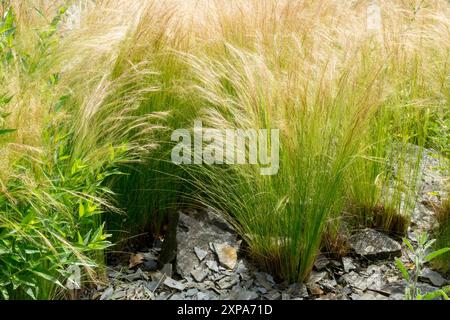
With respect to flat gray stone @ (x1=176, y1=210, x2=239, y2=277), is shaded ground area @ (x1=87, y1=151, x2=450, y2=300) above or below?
below

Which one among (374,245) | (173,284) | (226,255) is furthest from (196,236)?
(374,245)

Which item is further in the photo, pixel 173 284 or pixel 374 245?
pixel 374 245

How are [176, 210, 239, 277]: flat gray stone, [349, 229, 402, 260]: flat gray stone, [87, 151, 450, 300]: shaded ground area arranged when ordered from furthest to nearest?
1. [349, 229, 402, 260]: flat gray stone
2. [176, 210, 239, 277]: flat gray stone
3. [87, 151, 450, 300]: shaded ground area

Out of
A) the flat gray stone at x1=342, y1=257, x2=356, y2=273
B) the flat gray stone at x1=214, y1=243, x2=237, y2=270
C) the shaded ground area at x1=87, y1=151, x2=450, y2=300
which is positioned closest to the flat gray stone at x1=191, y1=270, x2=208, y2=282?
the shaded ground area at x1=87, y1=151, x2=450, y2=300

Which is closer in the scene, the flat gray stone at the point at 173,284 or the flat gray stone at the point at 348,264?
the flat gray stone at the point at 173,284

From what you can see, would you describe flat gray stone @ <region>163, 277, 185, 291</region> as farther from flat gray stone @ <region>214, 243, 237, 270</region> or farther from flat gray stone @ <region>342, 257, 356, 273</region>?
flat gray stone @ <region>342, 257, 356, 273</region>

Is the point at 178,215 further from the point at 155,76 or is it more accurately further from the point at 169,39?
the point at 169,39

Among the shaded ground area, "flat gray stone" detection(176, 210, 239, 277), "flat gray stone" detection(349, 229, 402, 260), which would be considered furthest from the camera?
"flat gray stone" detection(349, 229, 402, 260)

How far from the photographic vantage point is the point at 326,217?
8.45 feet

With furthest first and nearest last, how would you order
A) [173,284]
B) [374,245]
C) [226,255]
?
[374,245], [226,255], [173,284]

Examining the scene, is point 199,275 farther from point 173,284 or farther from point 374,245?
point 374,245

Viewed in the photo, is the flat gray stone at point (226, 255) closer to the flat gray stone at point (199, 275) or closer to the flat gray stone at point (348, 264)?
the flat gray stone at point (199, 275)

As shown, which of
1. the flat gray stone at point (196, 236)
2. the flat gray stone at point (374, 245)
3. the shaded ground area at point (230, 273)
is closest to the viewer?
the shaded ground area at point (230, 273)

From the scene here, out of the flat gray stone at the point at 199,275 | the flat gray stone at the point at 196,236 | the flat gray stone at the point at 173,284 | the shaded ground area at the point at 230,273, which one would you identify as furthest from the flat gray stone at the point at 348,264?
the flat gray stone at the point at 173,284
